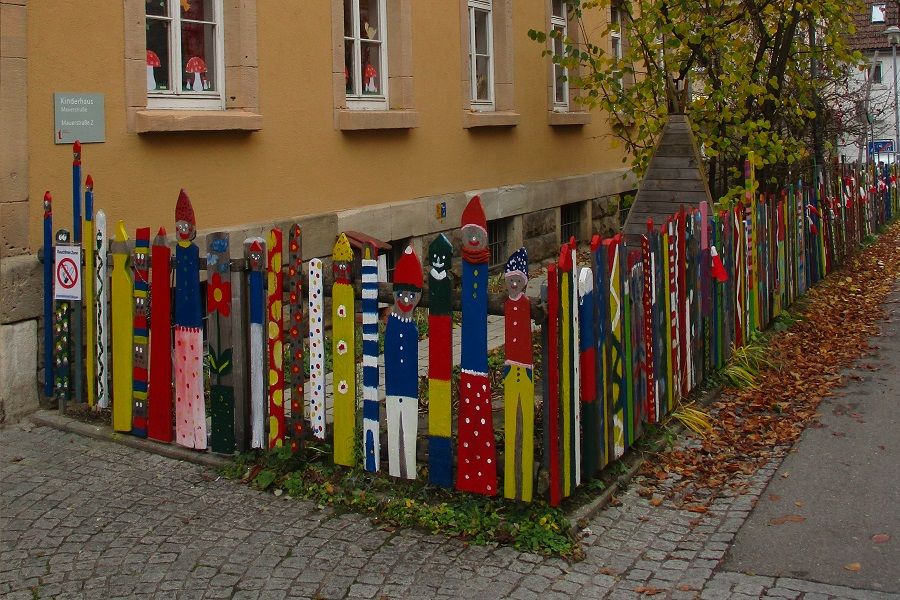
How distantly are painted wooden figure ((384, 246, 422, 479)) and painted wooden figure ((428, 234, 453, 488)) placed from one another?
4.2 inches

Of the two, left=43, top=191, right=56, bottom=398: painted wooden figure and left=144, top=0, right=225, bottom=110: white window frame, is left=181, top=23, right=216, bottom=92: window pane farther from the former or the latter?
left=43, top=191, right=56, bottom=398: painted wooden figure

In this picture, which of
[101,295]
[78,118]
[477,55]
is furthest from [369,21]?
[101,295]

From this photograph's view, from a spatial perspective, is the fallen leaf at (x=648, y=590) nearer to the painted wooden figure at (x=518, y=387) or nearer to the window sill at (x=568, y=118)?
the painted wooden figure at (x=518, y=387)

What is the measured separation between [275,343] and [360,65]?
18.3ft

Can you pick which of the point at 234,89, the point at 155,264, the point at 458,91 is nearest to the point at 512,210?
the point at 458,91

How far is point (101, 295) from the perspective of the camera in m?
6.99

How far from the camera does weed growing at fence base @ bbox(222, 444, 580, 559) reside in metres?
5.40

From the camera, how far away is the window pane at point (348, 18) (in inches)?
433

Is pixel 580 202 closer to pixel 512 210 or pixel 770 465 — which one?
pixel 512 210

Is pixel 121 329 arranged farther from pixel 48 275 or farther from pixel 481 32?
pixel 481 32

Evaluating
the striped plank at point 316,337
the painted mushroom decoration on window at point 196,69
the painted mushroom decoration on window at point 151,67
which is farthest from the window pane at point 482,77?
the striped plank at point 316,337

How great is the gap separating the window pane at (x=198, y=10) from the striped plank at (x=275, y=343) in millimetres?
3381

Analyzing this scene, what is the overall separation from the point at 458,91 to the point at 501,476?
7.90 m

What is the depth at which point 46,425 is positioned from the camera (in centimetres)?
717
